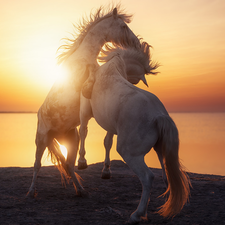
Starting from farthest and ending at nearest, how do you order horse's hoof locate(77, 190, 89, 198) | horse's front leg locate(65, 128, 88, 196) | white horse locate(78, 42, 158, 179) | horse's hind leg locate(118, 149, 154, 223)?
white horse locate(78, 42, 158, 179) → horse's front leg locate(65, 128, 88, 196) → horse's hoof locate(77, 190, 89, 198) → horse's hind leg locate(118, 149, 154, 223)

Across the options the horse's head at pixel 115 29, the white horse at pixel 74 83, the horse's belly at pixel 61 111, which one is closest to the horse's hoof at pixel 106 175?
the white horse at pixel 74 83

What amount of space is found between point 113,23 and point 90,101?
1.68 meters

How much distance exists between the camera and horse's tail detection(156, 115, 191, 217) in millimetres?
2543

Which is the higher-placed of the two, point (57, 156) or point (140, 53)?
point (140, 53)

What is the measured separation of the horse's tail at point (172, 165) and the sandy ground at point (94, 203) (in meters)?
0.31

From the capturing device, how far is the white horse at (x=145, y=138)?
8.32ft

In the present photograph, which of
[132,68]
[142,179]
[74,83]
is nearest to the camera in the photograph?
[142,179]

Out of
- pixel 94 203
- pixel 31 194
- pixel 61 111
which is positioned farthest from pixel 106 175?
pixel 61 111

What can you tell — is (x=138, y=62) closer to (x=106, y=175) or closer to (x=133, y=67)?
(x=133, y=67)

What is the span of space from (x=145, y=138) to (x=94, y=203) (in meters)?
1.76

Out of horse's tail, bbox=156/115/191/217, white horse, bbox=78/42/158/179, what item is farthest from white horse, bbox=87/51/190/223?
white horse, bbox=78/42/158/179

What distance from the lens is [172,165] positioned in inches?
103

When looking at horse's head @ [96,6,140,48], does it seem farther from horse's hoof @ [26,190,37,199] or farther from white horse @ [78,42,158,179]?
horse's hoof @ [26,190,37,199]


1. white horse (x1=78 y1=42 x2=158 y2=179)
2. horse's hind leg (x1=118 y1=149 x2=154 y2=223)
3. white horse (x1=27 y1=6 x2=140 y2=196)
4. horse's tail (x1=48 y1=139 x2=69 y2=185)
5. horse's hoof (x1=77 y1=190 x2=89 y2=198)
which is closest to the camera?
horse's hind leg (x1=118 y1=149 x2=154 y2=223)
